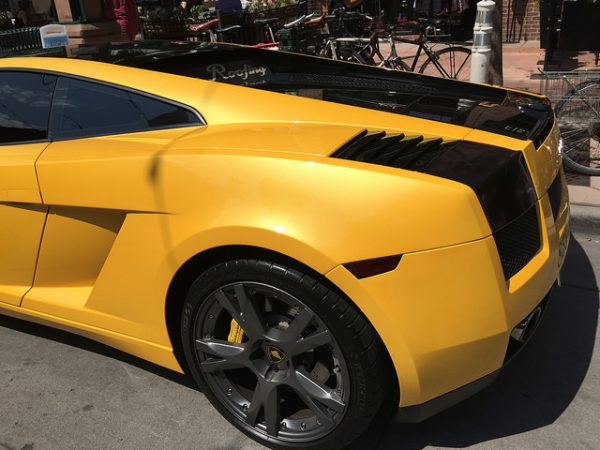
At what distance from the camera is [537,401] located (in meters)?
2.57

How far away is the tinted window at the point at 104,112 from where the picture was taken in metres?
2.46

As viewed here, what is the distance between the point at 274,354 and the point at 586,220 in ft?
9.50

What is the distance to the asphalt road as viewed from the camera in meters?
2.43

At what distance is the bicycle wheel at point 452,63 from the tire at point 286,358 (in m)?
6.26

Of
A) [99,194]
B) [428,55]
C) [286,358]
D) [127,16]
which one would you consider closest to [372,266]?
[286,358]

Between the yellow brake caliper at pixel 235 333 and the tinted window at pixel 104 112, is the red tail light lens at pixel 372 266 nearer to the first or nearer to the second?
the yellow brake caliper at pixel 235 333

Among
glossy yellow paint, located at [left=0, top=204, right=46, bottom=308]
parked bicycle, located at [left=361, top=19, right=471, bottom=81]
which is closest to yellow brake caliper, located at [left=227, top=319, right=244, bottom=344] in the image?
glossy yellow paint, located at [left=0, top=204, right=46, bottom=308]

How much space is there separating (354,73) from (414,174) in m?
1.45

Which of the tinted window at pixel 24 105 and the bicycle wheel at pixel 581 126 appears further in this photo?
the bicycle wheel at pixel 581 126

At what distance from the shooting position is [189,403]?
274 centimetres

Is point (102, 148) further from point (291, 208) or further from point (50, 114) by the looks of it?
point (291, 208)

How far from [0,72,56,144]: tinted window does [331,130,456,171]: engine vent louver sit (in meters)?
1.49

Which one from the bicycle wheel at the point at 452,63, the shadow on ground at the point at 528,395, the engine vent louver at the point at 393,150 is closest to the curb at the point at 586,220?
the shadow on ground at the point at 528,395

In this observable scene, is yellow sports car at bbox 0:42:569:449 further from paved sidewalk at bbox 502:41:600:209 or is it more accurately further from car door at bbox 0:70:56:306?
paved sidewalk at bbox 502:41:600:209
